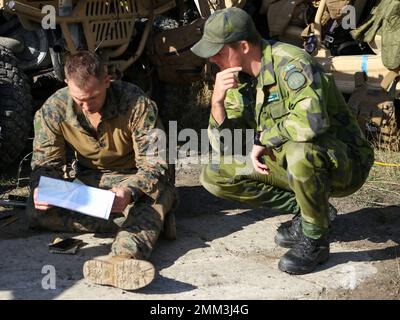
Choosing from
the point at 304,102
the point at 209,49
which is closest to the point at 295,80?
the point at 304,102

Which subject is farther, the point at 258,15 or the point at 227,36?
the point at 258,15

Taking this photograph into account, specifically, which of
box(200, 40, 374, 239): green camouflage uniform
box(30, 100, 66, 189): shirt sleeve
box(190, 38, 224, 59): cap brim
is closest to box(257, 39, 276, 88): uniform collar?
box(200, 40, 374, 239): green camouflage uniform

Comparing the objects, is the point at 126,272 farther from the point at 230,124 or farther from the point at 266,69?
the point at 266,69

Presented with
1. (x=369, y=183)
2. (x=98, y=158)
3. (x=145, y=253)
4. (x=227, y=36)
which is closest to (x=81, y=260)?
(x=145, y=253)

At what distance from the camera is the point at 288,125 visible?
12.2ft

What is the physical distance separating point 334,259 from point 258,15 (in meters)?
4.31

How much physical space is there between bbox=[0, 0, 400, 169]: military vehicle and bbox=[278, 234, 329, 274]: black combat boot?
2.61 m

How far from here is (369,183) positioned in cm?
555

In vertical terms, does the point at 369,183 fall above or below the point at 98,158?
below

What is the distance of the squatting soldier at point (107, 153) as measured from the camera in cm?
394

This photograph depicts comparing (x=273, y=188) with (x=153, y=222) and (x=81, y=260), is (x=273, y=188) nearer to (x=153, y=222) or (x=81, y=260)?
(x=153, y=222)

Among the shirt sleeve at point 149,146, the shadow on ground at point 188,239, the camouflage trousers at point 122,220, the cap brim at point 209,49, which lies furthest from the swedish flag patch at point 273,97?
the shadow on ground at point 188,239

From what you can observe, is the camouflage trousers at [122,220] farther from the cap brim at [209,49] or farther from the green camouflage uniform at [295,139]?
the cap brim at [209,49]
